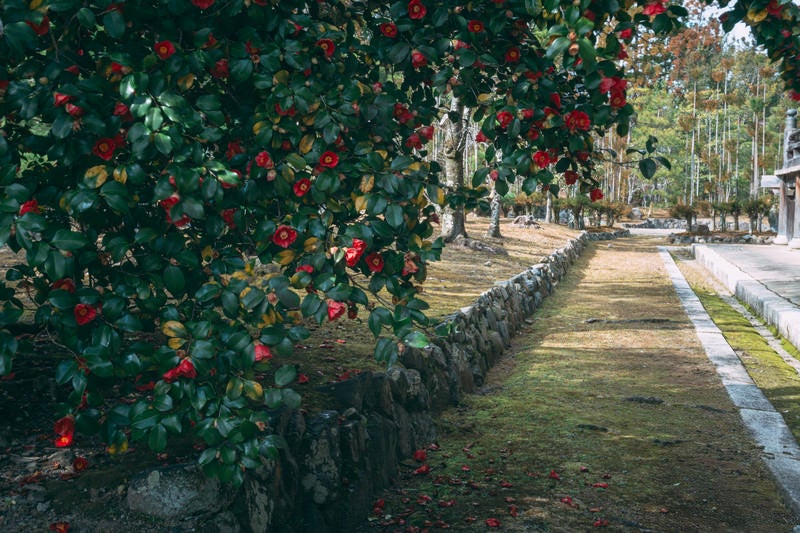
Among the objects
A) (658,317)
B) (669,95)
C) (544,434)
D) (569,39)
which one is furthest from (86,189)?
(669,95)

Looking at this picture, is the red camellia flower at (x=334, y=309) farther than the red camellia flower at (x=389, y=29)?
No

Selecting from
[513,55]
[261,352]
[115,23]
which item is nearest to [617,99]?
[513,55]

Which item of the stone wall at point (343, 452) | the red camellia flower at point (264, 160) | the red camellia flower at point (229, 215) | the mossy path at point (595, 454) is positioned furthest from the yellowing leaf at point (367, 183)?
the mossy path at point (595, 454)

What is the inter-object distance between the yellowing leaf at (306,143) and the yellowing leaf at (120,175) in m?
0.69

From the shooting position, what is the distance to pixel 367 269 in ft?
9.52

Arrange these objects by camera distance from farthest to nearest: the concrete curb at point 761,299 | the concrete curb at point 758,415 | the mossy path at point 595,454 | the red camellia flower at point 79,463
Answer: the concrete curb at point 761,299
the concrete curb at point 758,415
the mossy path at point 595,454
the red camellia flower at point 79,463

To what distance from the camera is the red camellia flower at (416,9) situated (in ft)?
10.0

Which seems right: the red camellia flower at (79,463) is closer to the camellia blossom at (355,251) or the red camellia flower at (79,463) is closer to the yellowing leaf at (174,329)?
the yellowing leaf at (174,329)

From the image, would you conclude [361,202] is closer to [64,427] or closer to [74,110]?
[74,110]

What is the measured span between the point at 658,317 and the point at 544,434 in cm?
661

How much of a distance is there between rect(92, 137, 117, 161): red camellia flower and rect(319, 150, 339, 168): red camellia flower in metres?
0.80

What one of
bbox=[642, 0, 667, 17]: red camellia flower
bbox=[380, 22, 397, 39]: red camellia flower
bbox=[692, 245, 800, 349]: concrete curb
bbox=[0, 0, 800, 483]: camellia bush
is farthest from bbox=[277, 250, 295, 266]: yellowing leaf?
bbox=[692, 245, 800, 349]: concrete curb

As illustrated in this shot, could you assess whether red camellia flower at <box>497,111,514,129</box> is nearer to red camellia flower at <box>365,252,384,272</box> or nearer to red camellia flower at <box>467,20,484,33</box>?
red camellia flower at <box>467,20,484,33</box>

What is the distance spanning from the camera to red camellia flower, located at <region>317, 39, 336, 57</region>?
2.92 meters
